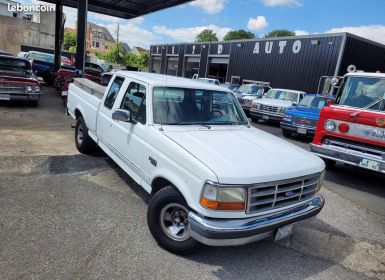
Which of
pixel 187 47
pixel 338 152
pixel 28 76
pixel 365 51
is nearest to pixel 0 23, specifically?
pixel 187 47

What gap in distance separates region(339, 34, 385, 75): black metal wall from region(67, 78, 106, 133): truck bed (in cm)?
1654

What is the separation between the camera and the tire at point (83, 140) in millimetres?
6333

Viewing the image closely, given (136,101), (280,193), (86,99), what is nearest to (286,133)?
(86,99)

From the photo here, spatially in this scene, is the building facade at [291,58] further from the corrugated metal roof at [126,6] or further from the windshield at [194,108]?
the windshield at [194,108]

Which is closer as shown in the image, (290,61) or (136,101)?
(136,101)

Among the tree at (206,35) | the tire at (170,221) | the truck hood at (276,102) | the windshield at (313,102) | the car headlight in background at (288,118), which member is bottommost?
the tire at (170,221)

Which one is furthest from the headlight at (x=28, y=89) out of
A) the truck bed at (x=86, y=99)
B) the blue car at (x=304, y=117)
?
the blue car at (x=304, y=117)

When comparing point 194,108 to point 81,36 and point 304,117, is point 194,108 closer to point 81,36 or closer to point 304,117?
point 304,117

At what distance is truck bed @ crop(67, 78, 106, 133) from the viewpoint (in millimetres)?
5820

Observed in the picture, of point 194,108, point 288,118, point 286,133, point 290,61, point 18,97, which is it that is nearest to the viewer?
point 194,108

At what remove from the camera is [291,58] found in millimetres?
21578

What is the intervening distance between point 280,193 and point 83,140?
14.6ft

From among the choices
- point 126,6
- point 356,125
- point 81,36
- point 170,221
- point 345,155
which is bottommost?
point 170,221

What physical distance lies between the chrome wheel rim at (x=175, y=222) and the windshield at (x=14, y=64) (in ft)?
35.3
